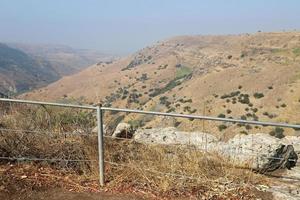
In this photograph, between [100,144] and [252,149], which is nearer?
[100,144]

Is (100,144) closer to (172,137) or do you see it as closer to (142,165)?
(142,165)

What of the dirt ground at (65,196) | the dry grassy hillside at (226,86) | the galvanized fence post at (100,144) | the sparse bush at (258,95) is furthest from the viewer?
the sparse bush at (258,95)

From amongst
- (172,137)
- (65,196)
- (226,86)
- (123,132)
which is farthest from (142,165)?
(226,86)

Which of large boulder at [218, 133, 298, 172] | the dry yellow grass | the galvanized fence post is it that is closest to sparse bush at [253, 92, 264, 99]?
large boulder at [218, 133, 298, 172]

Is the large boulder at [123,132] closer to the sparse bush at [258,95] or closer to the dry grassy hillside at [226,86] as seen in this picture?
the dry grassy hillside at [226,86]

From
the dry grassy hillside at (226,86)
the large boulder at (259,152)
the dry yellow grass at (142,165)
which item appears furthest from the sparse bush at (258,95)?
the dry yellow grass at (142,165)

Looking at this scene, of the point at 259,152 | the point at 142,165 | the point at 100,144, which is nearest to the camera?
the point at 100,144

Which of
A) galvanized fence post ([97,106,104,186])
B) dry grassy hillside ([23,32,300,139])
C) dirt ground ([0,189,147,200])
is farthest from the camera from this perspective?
dry grassy hillside ([23,32,300,139])

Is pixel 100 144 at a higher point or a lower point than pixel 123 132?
higher

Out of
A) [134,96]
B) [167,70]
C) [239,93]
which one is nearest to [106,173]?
[239,93]

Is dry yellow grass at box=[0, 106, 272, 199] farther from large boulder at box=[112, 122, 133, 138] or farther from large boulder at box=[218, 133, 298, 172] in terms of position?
large boulder at box=[112, 122, 133, 138]

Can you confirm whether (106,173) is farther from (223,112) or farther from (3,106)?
(223,112)

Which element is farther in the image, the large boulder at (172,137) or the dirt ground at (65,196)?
the large boulder at (172,137)

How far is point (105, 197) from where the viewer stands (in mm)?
6281
